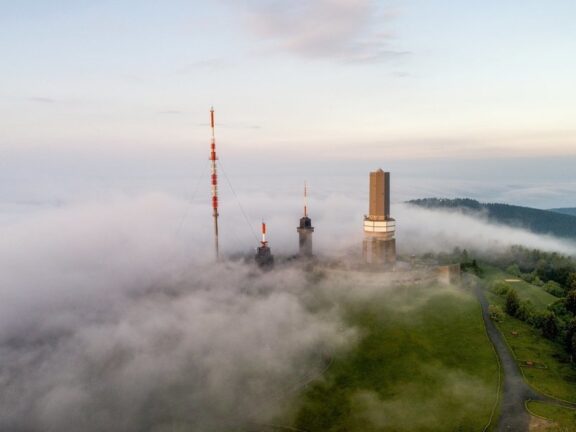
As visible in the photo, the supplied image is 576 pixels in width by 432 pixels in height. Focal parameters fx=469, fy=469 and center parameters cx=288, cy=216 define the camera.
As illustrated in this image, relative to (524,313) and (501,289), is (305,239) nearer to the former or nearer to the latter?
(501,289)

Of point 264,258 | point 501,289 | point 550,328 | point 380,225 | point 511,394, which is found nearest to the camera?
point 511,394

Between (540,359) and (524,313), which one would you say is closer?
(540,359)

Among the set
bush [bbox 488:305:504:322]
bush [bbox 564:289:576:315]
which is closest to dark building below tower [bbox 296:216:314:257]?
bush [bbox 488:305:504:322]

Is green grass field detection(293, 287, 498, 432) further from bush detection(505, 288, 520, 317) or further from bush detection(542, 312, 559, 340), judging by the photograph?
bush detection(542, 312, 559, 340)

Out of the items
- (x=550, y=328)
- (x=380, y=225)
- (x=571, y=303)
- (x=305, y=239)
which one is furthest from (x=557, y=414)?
(x=305, y=239)

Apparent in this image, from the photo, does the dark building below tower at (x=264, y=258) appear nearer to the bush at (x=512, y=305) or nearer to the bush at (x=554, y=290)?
the bush at (x=512, y=305)

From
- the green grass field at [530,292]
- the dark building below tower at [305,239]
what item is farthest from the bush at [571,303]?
the dark building below tower at [305,239]

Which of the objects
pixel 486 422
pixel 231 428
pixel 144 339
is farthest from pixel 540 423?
pixel 144 339
